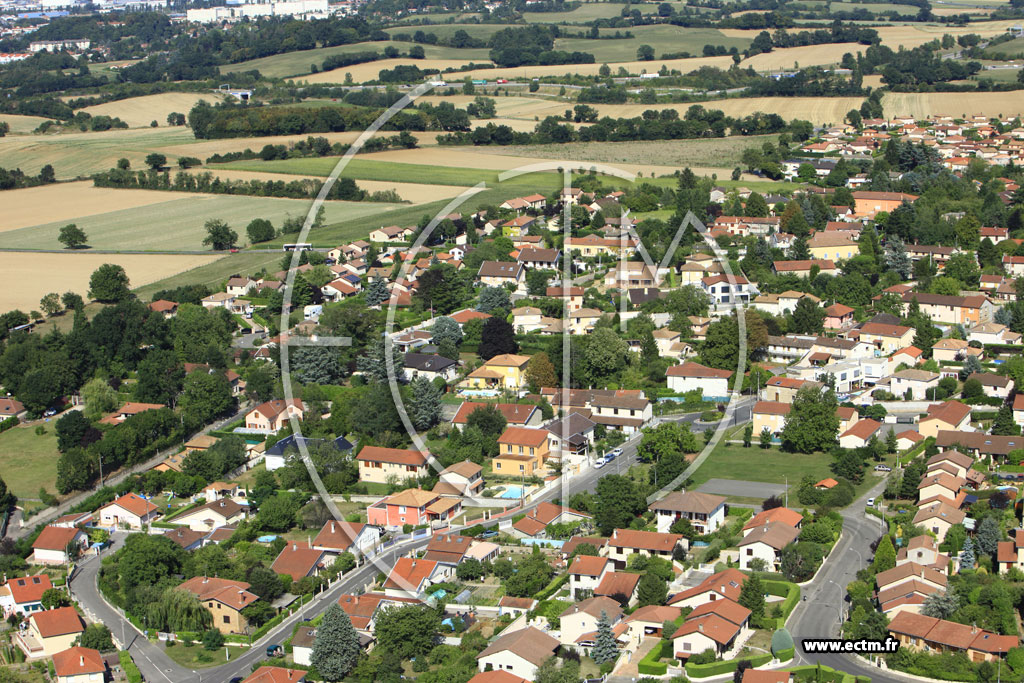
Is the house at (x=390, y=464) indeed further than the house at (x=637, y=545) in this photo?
Yes

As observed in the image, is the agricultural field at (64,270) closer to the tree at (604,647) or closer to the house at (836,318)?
the house at (836,318)

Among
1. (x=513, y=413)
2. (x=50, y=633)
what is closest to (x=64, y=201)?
(x=513, y=413)

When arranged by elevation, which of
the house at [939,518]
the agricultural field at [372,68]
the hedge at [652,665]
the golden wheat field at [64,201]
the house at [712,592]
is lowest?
the hedge at [652,665]

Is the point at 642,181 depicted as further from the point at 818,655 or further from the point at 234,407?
the point at 818,655

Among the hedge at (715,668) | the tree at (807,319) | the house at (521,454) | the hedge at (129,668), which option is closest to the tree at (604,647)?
the hedge at (715,668)

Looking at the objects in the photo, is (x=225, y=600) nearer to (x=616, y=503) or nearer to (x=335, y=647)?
(x=335, y=647)

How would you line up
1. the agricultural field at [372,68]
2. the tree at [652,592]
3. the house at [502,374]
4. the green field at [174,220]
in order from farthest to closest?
the agricultural field at [372,68]
the green field at [174,220]
the house at [502,374]
the tree at [652,592]

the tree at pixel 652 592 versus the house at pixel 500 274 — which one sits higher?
the house at pixel 500 274
